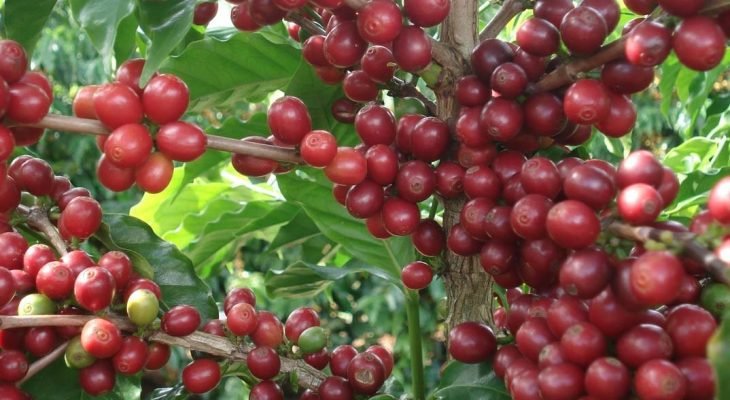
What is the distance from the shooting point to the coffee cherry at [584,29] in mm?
665

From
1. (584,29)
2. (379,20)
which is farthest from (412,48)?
(584,29)

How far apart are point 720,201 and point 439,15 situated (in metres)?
0.32

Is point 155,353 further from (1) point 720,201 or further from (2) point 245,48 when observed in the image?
(1) point 720,201

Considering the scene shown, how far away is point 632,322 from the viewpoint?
0.58 meters

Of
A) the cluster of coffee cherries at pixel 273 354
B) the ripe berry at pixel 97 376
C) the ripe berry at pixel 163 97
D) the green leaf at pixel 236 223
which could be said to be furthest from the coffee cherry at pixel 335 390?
the green leaf at pixel 236 223

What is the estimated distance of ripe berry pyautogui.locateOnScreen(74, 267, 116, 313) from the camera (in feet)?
2.39

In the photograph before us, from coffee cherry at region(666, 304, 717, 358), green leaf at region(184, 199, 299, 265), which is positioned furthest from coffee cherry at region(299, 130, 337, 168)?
green leaf at region(184, 199, 299, 265)

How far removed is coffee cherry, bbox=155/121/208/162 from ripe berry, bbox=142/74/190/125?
0.04ft

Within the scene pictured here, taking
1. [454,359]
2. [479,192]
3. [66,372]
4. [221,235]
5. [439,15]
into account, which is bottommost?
[221,235]

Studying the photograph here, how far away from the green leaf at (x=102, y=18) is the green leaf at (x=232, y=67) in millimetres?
273

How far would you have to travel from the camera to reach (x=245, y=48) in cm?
107

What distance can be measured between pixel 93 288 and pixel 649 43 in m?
0.51

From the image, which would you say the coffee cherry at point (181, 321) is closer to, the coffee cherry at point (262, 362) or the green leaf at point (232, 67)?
the coffee cherry at point (262, 362)

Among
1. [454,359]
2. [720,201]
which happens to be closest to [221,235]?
[454,359]
